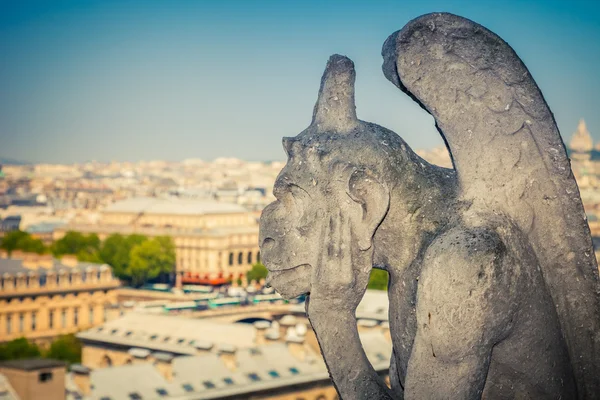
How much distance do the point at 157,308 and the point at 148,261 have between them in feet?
88.1

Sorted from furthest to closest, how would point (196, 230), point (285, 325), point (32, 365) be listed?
point (196, 230)
point (285, 325)
point (32, 365)

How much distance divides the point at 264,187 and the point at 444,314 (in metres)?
191

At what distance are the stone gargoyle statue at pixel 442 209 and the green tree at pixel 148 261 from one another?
86299mm

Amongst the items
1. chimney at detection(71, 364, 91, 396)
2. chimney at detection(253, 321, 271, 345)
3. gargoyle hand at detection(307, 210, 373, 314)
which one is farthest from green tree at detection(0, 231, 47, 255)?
gargoyle hand at detection(307, 210, 373, 314)

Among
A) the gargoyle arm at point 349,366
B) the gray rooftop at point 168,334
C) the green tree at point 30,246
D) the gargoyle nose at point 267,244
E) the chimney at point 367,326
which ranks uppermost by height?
the gargoyle nose at point 267,244

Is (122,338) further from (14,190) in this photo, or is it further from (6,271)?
(14,190)

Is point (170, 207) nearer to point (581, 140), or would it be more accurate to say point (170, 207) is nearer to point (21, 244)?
point (21, 244)

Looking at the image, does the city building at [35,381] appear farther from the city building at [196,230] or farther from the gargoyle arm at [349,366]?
the city building at [196,230]

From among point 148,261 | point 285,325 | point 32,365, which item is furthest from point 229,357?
point 148,261

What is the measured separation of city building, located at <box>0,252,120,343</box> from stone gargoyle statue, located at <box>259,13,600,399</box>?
59825 millimetres

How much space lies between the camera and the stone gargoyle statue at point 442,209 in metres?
3.71

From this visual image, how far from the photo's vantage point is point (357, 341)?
3.93 metres

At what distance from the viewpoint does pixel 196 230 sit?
349 ft

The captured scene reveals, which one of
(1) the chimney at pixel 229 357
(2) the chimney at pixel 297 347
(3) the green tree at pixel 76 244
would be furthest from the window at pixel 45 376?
(3) the green tree at pixel 76 244
